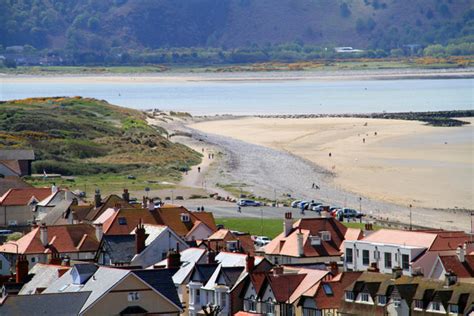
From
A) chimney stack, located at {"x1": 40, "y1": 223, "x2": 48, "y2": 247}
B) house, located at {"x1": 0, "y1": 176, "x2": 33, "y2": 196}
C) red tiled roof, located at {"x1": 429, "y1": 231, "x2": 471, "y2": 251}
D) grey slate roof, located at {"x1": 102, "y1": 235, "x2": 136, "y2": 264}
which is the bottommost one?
house, located at {"x1": 0, "y1": 176, "x2": 33, "y2": 196}

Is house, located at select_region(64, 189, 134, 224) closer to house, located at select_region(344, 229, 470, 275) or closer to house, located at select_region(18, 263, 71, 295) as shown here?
house, located at select_region(344, 229, 470, 275)

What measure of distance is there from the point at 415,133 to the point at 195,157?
32.0 meters

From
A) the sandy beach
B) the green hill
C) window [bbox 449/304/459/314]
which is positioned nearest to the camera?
window [bbox 449/304/459/314]

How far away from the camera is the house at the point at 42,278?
3634cm

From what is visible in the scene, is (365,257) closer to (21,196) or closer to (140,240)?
(140,240)

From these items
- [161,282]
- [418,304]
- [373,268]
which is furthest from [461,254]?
[161,282]

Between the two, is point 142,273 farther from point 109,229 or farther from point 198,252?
point 109,229

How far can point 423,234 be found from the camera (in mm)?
46625

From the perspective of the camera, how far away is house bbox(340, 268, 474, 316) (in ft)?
113

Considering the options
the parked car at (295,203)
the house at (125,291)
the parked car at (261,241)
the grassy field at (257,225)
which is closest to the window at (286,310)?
the house at (125,291)

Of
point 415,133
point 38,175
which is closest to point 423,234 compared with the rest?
point 38,175

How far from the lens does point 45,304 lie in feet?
105

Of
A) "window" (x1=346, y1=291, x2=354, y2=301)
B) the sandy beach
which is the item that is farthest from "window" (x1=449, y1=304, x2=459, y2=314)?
the sandy beach

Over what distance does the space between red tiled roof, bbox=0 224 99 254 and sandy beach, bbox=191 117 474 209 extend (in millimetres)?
36539
